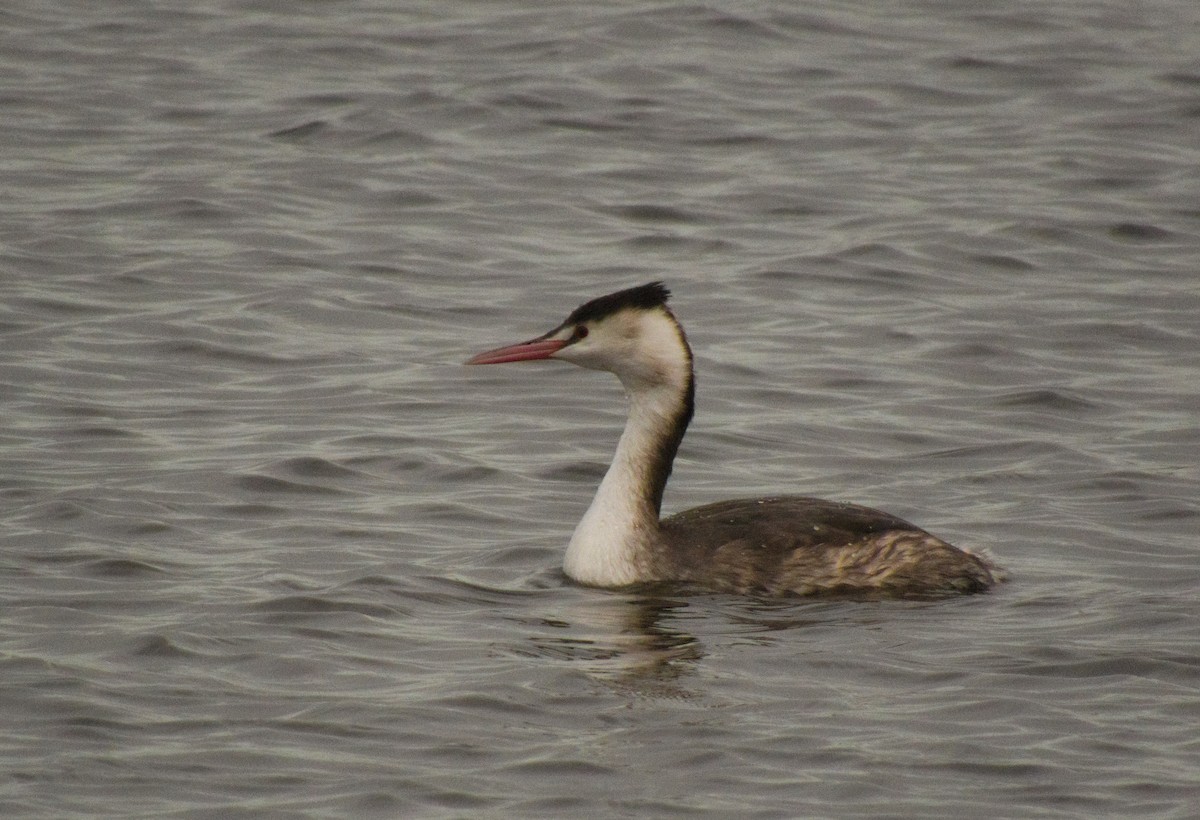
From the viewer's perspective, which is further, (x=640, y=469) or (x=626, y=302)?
(x=640, y=469)

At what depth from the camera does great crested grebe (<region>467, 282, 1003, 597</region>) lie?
30.7 ft

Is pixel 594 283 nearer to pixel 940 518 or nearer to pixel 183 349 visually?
pixel 183 349

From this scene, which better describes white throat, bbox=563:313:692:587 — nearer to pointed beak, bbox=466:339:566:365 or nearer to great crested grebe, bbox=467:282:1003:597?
great crested grebe, bbox=467:282:1003:597

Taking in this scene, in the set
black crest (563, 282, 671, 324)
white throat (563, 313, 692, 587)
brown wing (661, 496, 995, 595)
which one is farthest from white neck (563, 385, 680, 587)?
black crest (563, 282, 671, 324)

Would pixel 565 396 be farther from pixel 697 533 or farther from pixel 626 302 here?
pixel 697 533

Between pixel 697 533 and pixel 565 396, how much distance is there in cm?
337

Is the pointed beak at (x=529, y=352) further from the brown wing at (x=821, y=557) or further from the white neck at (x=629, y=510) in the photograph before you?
the brown wing at (x=821, y=557)

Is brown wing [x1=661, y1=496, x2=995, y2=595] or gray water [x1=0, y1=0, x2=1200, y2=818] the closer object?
gray water [x1=0, y1=0, x2=1200, y2=818]

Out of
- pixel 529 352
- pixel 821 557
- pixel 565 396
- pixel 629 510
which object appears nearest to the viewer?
pixel 821 557

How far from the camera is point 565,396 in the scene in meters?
12.8

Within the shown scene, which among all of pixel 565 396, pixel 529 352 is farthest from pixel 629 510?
pixel 565 396

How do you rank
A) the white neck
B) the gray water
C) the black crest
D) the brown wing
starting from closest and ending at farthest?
the gray water, the brown wing, the white neck, the black crest

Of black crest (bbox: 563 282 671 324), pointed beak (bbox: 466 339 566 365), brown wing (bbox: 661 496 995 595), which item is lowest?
brown wing (bbox: 661 496 995 595)

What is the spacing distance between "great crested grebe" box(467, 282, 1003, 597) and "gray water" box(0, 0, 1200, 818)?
6.1 inches
